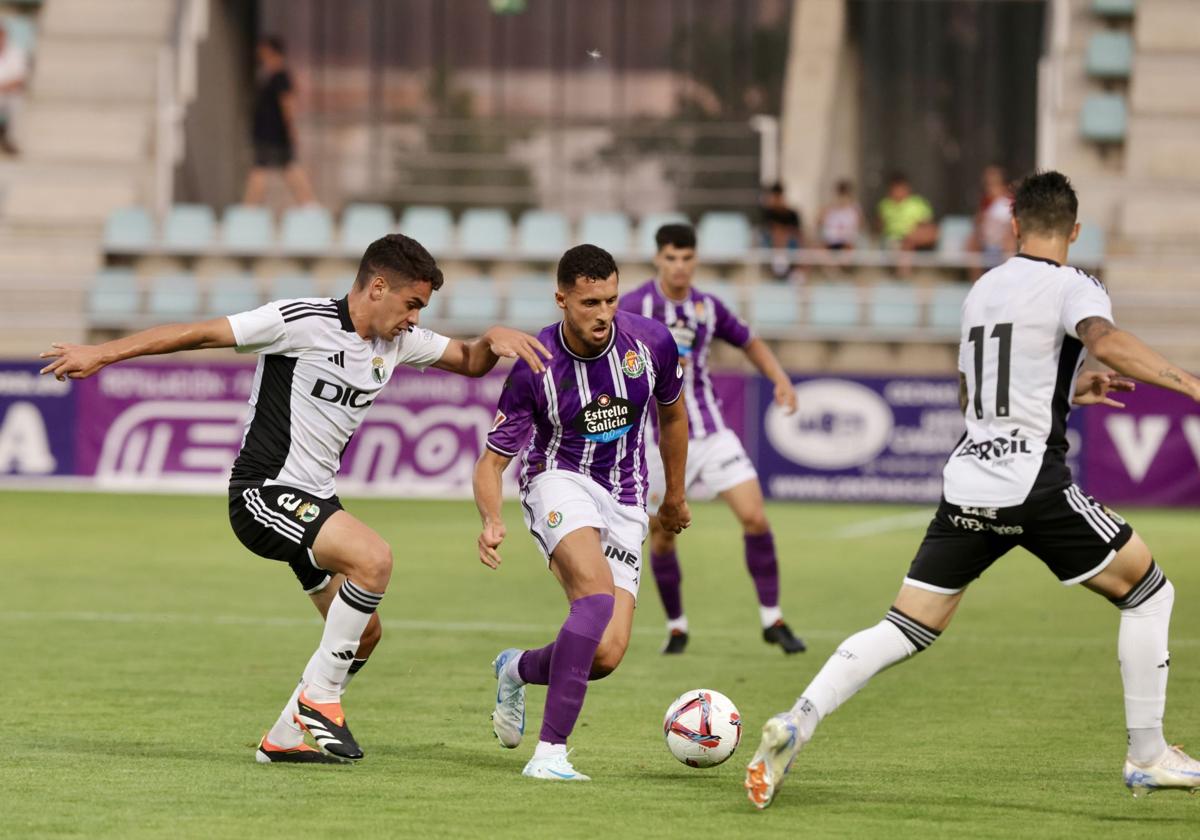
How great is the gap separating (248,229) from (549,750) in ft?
62.7

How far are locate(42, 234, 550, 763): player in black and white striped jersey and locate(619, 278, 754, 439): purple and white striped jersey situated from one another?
11.2 ft

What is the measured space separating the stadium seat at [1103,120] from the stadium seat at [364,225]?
31.5 feet

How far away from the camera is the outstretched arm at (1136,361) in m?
5.50

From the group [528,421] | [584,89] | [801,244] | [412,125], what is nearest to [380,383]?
[528,421]

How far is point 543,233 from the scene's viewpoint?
24234 mm

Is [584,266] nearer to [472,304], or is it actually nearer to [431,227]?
[472,304]

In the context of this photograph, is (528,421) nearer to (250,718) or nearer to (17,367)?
(250,718)

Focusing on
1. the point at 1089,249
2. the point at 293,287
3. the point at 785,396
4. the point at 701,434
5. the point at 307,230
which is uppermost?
the point at 307,230

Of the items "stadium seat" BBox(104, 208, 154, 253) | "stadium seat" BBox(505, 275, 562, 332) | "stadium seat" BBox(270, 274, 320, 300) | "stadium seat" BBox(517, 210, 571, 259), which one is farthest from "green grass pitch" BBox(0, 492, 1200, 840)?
"stadium seat" BBox(104, 208, 154, 253)

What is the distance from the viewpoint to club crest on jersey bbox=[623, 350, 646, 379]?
22.2 feet

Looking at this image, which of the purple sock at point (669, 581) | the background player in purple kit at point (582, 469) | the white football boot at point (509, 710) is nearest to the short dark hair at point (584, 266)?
the background player in purple kit at point (582, 469)

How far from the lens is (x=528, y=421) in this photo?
6.75 meters

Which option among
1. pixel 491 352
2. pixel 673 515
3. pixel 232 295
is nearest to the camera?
pixel 491 352

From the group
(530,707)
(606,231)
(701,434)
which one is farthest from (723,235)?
(530,707)
